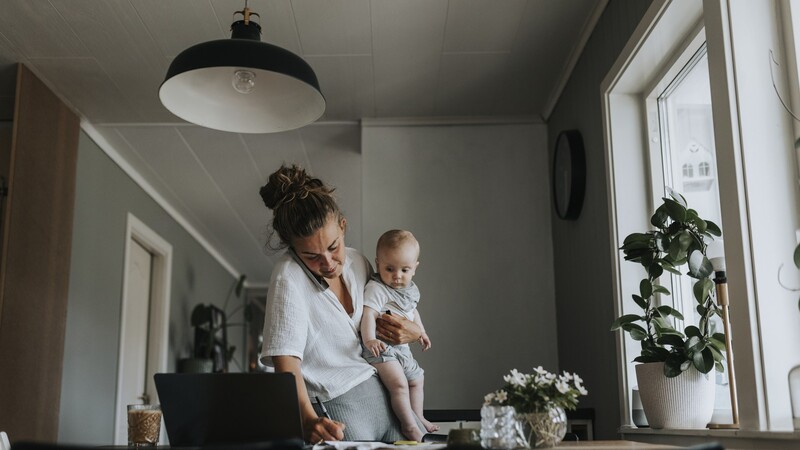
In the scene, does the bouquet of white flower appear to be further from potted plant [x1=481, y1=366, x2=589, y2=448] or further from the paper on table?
the paper on table

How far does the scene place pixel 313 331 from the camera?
6.61 ft

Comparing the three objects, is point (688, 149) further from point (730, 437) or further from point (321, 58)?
point (321, 58)

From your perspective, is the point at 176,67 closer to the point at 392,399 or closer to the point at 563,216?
the point at 392,399

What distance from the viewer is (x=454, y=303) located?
13.9 feet

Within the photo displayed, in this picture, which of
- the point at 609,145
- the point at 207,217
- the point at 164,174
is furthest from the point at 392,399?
the point at 207,217

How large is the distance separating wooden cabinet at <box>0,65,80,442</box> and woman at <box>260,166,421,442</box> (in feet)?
6.50

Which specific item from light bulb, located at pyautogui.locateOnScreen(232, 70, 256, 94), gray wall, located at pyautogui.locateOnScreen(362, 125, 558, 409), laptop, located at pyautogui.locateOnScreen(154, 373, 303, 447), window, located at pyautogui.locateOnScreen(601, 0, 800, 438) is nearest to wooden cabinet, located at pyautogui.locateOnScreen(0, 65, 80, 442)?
gray wall, located at pyautogui.locateOnScreen(362, 125, 558, 409)

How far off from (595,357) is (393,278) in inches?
52.1

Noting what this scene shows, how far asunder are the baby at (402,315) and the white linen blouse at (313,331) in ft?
0.25

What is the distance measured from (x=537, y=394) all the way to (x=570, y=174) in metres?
2.20

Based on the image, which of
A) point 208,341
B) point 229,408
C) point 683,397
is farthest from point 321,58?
point 208,341

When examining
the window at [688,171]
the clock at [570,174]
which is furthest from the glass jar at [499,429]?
the clock at [570,174]

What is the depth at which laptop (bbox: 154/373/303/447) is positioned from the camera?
155 centimetres

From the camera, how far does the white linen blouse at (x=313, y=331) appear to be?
6.33 feet
